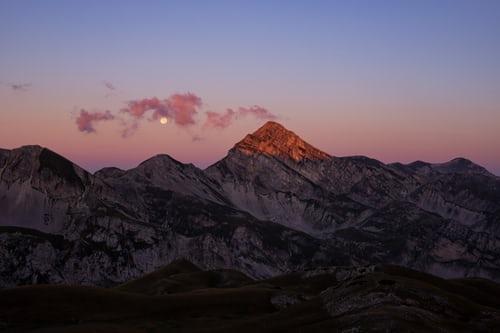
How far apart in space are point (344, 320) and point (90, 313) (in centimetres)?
4178

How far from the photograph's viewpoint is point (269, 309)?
101812 mm

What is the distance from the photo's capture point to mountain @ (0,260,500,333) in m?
70.8

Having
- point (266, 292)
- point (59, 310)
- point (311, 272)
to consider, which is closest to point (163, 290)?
point (311, 272)

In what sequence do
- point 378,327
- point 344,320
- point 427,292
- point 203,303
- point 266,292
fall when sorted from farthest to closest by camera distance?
1. point 266,292
2. point 203,303
3. point 427,292
4. point 344,320
5. point 378,327

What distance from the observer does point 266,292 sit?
109250 millimetres

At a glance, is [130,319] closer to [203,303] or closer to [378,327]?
[203,303]

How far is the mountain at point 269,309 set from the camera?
70.8 meters

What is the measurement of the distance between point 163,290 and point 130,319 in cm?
5420

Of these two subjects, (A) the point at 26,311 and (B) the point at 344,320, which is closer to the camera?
(B) the point at 344,320

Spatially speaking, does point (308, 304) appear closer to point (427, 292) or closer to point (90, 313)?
point (427, 292)

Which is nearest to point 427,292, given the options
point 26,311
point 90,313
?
point 90,313

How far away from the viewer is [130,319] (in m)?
92.9

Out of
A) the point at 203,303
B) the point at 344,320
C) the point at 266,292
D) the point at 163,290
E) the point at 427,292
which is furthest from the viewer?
the point at 163,290

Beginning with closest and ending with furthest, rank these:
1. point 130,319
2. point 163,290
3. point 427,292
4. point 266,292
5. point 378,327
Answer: point 378,327 < point 427,292 < point 130,319 < point 266,292 < point 163,290
